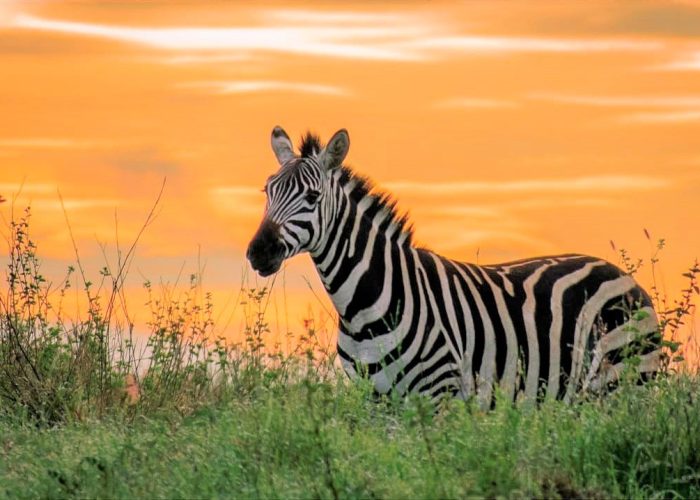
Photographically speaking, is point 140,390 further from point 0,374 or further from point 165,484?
point 165,484

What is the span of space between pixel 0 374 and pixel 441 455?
520 cm

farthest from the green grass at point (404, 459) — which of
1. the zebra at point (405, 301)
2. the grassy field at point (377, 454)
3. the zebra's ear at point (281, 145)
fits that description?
the zebra's ear at point (281, 145)

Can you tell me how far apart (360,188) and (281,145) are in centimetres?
87

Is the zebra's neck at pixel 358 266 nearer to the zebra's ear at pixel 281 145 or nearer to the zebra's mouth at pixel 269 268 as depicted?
the zebra's mouth at pixel 269 268

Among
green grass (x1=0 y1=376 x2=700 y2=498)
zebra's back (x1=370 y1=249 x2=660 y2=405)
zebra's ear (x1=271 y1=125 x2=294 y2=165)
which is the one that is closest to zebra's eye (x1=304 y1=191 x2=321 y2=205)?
zebra's ear (x1=271 y1=125 x2=294 y2=165)

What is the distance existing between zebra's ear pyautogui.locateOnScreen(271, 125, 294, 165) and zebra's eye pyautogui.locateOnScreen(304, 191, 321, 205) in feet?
2.15

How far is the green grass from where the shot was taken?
18.4ft

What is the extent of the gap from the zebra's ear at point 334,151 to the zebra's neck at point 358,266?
13 cm

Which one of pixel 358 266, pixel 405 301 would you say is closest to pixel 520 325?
pixel 405 301

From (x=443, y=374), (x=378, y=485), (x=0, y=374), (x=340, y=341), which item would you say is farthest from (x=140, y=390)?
(x=378, y=485)

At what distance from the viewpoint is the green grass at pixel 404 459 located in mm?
5598

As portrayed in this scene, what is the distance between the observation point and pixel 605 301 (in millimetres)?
10344

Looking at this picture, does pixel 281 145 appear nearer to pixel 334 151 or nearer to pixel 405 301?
pixel 334 151

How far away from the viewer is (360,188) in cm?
934
